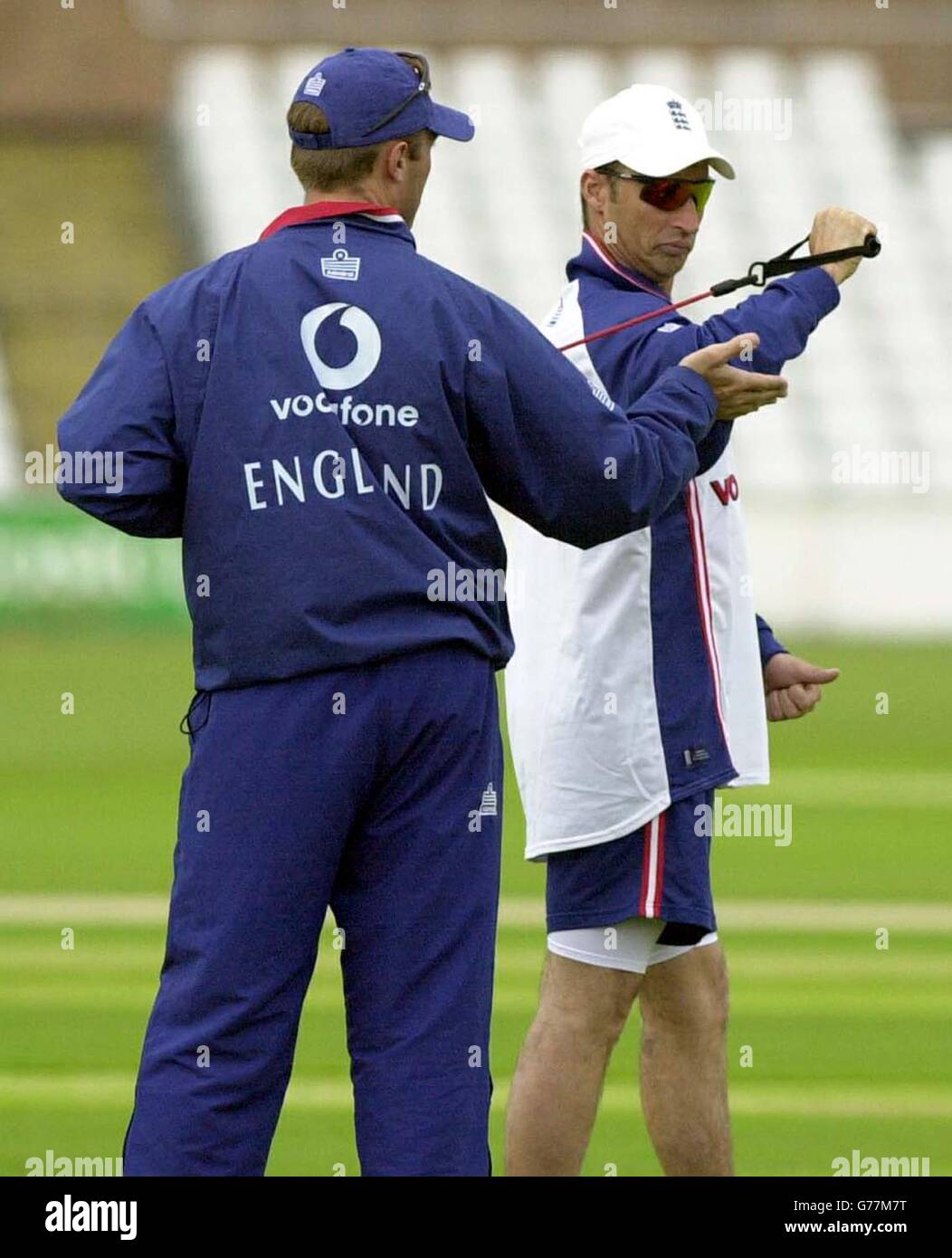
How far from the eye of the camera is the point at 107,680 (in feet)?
58.9

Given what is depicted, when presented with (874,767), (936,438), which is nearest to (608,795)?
(874,767)

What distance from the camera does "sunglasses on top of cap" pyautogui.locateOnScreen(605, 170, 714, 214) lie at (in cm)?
455

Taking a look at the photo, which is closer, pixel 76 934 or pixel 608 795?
pixel 608 795

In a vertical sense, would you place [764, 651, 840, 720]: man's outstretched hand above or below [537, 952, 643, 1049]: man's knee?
above

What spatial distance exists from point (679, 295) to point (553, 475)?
2551 centimetres

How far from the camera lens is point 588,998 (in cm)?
445

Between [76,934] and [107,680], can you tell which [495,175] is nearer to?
[107,680]

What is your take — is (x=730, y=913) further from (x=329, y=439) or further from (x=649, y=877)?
(x=329, y=439)

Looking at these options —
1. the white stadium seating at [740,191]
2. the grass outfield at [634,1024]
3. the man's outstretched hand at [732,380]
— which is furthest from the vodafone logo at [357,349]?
the white stadium seating at [740,191]

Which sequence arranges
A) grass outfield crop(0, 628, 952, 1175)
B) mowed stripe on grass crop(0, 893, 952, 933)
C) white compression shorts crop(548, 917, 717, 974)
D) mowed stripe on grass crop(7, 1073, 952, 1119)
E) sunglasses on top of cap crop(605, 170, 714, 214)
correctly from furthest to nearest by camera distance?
mowed stripe on grass crop(0, 893, 952, 933), mowed stripe on grass crop(7, 1073, 952, 1119), grass outfield crop(0, 628, 952, 1175), sunglasses on top of cap crop(605, 170, 714, 214), white compression shorts crop(548, 917, 717, 974)

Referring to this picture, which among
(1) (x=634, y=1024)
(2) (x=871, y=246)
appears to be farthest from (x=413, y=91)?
(1) (x=634, y=1024)

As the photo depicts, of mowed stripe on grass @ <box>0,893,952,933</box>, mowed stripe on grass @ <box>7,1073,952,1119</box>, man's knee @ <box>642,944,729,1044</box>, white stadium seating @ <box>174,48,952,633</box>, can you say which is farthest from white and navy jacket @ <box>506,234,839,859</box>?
white stadium seating @ <box>174,48,952,633</box>

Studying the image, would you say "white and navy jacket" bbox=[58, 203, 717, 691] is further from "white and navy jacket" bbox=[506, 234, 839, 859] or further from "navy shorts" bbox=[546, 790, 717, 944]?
"navy shorts" bbox=[546, 790, 717, 944]

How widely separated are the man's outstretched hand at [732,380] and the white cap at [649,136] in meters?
0.58
